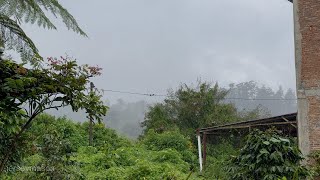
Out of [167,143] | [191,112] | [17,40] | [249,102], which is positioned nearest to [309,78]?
[17,40]

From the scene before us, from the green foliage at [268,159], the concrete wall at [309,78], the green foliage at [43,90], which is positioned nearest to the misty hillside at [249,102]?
the concrete wall at [309,78]

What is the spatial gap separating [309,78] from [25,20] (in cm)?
861

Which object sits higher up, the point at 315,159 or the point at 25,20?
the point at 25,20

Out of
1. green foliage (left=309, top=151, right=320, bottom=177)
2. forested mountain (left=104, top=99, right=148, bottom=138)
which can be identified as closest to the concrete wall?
green foliage (left=309, top=151, right=320, bottom=177)

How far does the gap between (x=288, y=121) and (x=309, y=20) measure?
116 inches

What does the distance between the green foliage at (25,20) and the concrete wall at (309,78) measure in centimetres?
825

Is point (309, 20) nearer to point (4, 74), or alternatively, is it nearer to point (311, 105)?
point (311, 105)

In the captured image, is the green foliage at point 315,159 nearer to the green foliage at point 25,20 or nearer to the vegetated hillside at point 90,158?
the vegetated hillside at point 90,158

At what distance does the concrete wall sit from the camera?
10086 mm

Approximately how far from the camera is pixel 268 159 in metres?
6.33

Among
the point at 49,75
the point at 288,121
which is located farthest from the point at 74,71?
the point at 288,121

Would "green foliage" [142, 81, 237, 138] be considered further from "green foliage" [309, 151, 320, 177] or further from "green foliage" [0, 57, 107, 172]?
"green foliage" [0, 57, 107, 172]

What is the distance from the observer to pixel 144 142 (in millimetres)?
21484

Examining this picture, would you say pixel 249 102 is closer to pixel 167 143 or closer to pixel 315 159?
pixel 167 143
